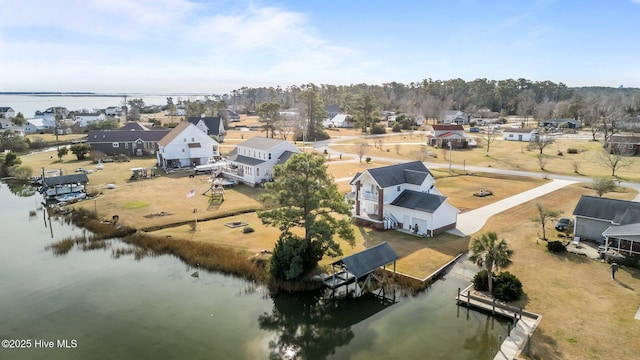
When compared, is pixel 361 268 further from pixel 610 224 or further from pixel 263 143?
pixel 263 143

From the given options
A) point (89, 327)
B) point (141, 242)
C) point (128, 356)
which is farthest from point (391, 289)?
point (141, 242)

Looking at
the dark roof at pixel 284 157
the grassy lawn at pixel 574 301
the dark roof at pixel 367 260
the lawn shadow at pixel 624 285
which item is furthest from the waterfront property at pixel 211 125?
the lawn shadow at pixel 624 285

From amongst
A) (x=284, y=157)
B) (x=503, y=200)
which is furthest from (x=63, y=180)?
(x=503, y=200)

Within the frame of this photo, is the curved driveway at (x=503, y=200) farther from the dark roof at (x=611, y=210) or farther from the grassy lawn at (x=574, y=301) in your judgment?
the dark roof at (x=611, y=210)

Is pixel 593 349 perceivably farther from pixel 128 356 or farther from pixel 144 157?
pixel 144 157

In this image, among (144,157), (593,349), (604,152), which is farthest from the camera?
(144,157)

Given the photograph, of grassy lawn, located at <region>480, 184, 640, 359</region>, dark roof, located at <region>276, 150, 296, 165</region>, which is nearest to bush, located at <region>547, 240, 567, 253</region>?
grassy lawn, located at <region>480, 184, 640, 359</region>
